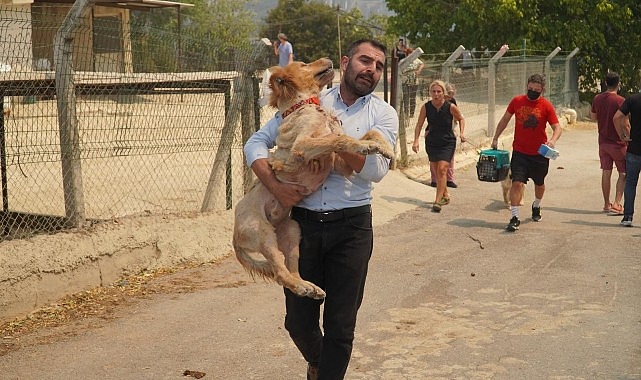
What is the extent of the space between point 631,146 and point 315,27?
159 ft

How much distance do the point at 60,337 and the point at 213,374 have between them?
1.38 meters

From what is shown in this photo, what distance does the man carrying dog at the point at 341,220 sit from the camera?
4.34 m

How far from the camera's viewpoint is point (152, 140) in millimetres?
8234

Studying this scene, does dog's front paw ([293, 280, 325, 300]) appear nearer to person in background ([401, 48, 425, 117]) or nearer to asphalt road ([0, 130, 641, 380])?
asphalt road ([0, 130, 641, 380])

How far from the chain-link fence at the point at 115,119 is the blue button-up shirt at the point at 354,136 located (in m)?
2.83

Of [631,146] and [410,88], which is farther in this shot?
[410,88]

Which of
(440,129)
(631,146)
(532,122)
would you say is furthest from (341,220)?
(440,129)

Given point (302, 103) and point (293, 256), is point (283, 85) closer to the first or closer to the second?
point (302, 103)

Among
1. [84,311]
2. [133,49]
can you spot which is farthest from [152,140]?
[84,311]

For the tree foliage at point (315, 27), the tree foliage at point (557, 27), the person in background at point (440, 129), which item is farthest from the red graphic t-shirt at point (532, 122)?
the tree foliage at point (315, 27)

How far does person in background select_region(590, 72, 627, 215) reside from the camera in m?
11.4

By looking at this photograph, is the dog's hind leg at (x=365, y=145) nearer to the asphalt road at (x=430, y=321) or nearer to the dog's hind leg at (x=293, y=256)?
the dog's hind leg at (x=293, y=256)

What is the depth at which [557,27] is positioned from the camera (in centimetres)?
2619

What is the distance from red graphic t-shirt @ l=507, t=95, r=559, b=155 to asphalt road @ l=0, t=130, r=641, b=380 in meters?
1.04
